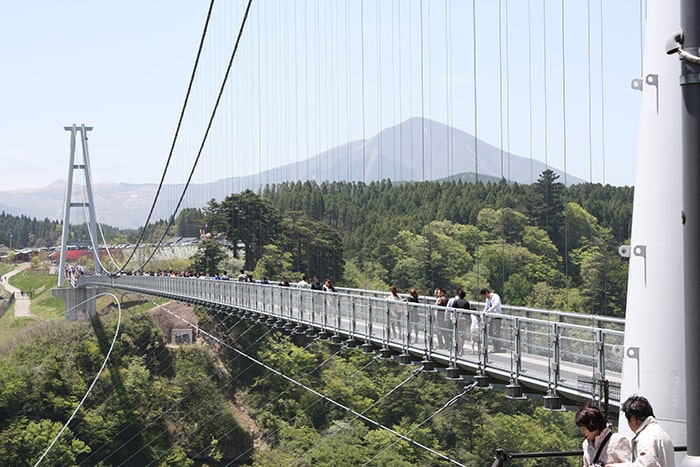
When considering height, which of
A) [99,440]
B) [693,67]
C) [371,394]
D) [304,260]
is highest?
[693,67]

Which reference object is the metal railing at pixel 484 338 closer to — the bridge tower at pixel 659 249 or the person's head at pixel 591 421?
the bridge tower at pixel 659 249

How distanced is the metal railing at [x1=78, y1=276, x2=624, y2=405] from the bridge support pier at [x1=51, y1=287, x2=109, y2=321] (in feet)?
174

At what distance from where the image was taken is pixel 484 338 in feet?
38.8

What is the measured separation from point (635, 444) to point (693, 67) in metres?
1.60

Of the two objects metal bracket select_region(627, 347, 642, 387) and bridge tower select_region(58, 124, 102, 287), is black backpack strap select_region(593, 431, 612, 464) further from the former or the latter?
bridge tower select_region(58, 124, 102, 287)

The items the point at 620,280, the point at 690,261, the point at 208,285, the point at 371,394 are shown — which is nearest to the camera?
the point at 690,261

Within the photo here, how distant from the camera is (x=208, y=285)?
34.5 m

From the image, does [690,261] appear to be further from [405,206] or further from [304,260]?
[405,206]

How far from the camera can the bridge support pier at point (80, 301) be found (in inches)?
2926

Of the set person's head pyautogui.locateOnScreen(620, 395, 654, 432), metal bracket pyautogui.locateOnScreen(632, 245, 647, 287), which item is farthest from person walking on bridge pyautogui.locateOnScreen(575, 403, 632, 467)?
metal bracket pyautogui.locateOnScreen(632, 245, 647, 287)

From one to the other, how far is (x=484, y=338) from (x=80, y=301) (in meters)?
67.6

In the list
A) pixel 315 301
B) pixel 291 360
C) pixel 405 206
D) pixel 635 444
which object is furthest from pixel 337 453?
pixel 635 444

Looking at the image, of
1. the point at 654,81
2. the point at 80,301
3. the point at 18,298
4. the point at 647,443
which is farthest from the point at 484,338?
the point at 18,298

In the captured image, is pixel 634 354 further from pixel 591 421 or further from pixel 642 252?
pixel 591 421
